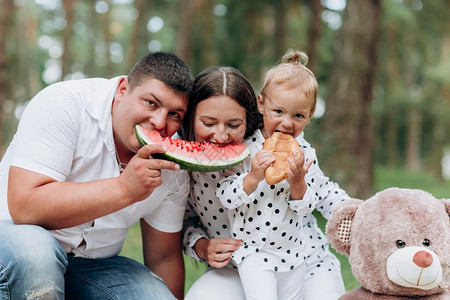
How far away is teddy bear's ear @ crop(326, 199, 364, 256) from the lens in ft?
7.78

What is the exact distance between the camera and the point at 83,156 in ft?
8.32

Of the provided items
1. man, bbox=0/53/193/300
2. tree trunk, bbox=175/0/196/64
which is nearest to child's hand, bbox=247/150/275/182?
man, bbox=0/53/193/300

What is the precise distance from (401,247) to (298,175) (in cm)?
55

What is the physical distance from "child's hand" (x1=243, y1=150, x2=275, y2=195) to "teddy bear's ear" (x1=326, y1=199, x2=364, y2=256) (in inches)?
15.8

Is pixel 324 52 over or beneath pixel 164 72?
over

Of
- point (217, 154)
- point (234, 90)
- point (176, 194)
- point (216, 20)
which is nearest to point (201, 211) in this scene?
point (176, 194)

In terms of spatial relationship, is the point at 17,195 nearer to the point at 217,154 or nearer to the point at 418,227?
the point at 217,154

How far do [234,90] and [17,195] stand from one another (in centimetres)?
116

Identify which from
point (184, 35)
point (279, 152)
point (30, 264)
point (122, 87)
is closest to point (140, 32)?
point (184, 35)

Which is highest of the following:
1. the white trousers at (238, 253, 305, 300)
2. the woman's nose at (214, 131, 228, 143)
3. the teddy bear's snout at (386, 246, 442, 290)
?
the woman's nose at (214, 131, 228, 143)

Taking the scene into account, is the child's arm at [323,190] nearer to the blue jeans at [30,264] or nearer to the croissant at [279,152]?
the croissant at [279,152]

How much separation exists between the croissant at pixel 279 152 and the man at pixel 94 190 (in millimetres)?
450

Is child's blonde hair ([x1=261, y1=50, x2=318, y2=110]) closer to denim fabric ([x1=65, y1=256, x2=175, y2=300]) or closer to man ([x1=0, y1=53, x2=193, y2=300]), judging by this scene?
man ([x1=0, y1=53, x2=193, y2=300])

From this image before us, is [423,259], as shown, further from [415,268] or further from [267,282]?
[267,282]
